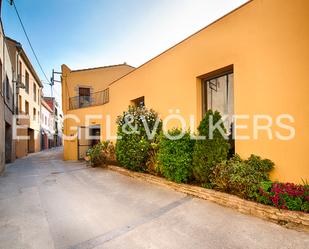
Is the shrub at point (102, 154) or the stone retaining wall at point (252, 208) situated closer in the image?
the stone retaining wall at point (252, 208)

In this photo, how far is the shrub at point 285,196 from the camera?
11.0 ft

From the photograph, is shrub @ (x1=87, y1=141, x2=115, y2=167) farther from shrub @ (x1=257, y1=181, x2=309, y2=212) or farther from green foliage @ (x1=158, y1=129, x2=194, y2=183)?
shrub @ (x1=257, y1=181, x2=309, y2=212)

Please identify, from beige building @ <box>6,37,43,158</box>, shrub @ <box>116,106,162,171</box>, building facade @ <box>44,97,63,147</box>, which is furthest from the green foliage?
building facade @ <box>44,97,63,147</box>

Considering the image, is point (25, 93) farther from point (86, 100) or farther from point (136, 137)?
point (136, 137)

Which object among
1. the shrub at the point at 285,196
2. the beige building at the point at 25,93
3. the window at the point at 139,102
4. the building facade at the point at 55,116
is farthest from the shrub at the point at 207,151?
the building facade at the point at 55,116

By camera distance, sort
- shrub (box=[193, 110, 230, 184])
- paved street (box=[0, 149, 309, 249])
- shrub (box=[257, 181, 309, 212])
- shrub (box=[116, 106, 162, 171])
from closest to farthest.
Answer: paved street (box=[0, 149, 309, 249]), shrub (box=[257, 181, 309, 212]), shrub (box=[193, 110, 230, 184]), shrub (box=[116, 106, 162, 171])

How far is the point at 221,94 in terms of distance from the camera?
19.1 ft

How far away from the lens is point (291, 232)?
10.1ft

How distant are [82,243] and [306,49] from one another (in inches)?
204

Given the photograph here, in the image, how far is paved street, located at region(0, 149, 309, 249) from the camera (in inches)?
115

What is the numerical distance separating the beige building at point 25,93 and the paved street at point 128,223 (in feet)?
39.7

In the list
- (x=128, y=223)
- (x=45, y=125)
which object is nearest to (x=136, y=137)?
(x=128, y=223)

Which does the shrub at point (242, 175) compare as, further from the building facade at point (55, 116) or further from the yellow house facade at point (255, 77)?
the building facade at point (55, 116)

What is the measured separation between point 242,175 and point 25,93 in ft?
63.4
